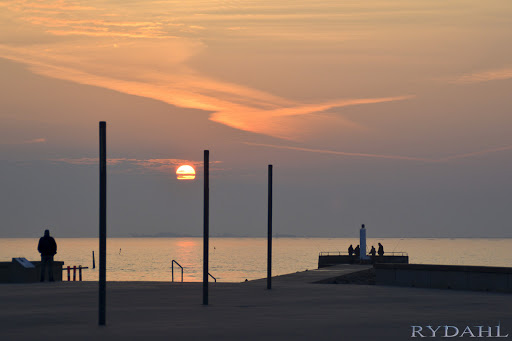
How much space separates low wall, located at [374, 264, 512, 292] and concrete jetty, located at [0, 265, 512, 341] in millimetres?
968

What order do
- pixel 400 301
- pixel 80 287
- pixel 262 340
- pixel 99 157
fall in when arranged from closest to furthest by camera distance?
pixel 262 340 → pixel 99 157 → pixel 400 301 → pixel 80 287

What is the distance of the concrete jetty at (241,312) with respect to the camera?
695 inches

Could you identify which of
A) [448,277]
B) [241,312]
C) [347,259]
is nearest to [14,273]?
[448,277]

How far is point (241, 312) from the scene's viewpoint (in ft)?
73.5

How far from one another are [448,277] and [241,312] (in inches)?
564

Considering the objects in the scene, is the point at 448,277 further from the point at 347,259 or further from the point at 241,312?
the point at 347,259

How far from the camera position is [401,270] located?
121ft

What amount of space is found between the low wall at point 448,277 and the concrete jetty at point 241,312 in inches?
38.1

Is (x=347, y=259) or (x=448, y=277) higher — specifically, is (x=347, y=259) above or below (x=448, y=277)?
below

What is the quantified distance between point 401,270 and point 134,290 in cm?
1100

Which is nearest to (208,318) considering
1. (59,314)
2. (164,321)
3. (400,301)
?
(164,321)

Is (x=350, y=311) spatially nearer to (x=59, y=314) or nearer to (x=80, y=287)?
(x=59, y=314)

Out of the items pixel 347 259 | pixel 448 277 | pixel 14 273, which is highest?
pixel 448 277

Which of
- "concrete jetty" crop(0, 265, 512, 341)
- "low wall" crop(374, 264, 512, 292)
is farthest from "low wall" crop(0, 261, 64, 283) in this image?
"low wall" crop(374, 264, 512, 292)
